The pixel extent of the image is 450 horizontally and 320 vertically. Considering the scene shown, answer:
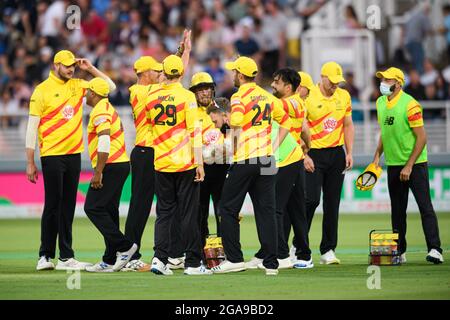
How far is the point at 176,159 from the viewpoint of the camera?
41.2ft

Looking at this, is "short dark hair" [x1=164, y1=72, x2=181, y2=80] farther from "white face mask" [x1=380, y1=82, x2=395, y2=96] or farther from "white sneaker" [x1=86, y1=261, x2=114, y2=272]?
"white face mask" [x1=380, y1=82, x2=395, y2=96]

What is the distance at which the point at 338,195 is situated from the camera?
1427 cm

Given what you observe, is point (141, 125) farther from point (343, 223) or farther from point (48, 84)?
point (343, 223)

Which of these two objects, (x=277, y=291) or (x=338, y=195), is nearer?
(x=277, y=291)

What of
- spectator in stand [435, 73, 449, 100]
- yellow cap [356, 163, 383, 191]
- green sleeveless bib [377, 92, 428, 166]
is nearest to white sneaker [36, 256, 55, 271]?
yellow cap [356, 163, 383, 191]

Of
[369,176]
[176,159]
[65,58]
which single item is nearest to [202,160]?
[176,159]

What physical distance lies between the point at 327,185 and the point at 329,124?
2.54 feet

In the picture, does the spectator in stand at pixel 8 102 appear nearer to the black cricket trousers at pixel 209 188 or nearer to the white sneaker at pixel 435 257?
the black cricket trousers at pixel 209 188

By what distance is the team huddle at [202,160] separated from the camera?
12.6 m

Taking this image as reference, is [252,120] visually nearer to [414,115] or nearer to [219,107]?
[219,107]

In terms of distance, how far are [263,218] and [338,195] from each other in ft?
6.37

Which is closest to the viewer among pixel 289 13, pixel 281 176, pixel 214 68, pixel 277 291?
pixel 277 291

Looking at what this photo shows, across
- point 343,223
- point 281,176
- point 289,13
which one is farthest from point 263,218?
point 289,13

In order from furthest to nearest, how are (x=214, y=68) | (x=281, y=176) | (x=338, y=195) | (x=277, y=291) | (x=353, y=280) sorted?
1. (x=214, y=68)
2. (x=338, y=195)
3. (x=281, y=176)
4. (x=353, y=280)
5. (x=277, y=291)
